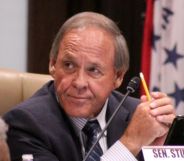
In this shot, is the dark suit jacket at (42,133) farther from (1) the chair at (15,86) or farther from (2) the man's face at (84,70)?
(1) the chair at (15,86)

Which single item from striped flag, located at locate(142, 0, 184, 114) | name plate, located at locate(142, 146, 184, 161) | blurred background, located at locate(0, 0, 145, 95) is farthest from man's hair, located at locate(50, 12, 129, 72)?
blurred background, located at locate(0, 0, 145, 95)

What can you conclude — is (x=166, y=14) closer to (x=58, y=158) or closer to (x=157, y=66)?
(x=157, y=66)

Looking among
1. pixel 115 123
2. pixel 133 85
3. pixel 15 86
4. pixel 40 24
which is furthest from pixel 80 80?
pixel 40 24

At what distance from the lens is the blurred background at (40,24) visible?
3.16 meters

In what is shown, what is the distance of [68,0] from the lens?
329 centimetres

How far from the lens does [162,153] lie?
1044 millimetres

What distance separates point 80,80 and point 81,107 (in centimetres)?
9

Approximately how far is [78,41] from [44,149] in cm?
35

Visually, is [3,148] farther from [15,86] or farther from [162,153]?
[15,86]

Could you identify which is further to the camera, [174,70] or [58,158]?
[174,70]

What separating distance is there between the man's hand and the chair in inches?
28.0

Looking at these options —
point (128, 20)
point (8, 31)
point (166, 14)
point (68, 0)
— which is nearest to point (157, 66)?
point (166, 14)

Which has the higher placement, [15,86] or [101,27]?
[101,27]

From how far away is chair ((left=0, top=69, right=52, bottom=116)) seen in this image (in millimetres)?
1899
